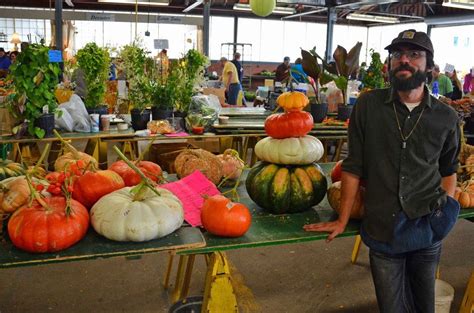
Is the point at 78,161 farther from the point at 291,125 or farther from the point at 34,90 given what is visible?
the point at 34,90

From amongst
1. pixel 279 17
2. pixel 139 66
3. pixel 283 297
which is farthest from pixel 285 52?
pixel 283 297

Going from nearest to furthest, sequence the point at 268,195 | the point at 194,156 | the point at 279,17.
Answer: the point at 268,195 → the point at 194,156 → the point at 279,17

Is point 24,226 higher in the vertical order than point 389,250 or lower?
higher

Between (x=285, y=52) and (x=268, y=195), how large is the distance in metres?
18.4

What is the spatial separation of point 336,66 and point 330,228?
3310mm

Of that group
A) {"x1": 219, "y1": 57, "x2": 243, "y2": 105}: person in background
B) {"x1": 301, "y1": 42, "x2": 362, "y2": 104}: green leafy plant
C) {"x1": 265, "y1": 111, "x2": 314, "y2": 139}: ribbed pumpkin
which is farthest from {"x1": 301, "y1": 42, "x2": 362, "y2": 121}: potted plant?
{"x1": 219, "y1": 57, "x2": 243, "y2": 105}: person in background

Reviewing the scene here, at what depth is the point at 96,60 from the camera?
4.76 metres

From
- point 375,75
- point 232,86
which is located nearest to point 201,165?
point 375,75

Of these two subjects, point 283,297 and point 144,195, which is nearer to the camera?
point 144,195

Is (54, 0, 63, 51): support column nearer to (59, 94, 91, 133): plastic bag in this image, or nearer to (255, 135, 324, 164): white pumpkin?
(59, 94, 91, 133): plastic bag

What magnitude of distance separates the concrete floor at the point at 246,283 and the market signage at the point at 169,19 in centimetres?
1512

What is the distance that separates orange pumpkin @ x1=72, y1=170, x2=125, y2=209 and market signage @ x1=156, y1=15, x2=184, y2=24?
54.2 ft

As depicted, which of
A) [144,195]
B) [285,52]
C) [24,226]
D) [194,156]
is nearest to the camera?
[24,226]

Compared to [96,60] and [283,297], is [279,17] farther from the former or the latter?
[283,297]
